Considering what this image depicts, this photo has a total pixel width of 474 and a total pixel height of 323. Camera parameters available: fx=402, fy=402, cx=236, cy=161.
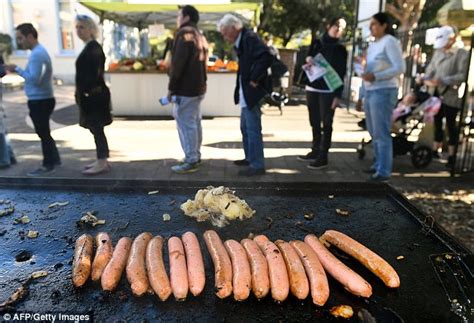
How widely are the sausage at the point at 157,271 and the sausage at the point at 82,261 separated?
0.91 ft

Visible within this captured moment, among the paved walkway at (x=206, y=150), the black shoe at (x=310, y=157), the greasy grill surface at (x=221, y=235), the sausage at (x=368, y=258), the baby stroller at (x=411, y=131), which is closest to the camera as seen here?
the greasy grill surface at (x=221, y=235)

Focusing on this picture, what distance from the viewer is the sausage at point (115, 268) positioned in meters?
1.80

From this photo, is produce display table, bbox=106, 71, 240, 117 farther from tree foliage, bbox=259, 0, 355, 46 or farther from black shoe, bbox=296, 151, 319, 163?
tree foliage, bbox=259, 0, 355, 46

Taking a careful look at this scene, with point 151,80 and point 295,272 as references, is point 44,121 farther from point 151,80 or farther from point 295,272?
point 151,80

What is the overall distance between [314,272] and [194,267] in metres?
0.56

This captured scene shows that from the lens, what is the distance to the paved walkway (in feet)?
20.1

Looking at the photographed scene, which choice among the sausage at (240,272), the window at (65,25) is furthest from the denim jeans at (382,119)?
the window at (65,25)

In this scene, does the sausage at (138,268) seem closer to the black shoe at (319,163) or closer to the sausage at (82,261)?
the sausage at (82,261)

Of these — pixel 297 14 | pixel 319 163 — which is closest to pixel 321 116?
pixel 319 163

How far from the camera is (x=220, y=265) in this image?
1909 millimetres

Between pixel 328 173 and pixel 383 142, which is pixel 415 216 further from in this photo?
pixel 328 173

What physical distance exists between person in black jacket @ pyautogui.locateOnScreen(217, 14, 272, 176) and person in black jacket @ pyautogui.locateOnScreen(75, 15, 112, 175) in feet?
5.48

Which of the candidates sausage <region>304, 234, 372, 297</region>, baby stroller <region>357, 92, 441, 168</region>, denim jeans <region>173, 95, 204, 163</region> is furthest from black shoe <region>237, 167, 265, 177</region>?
sausage <region>304, 234, 372, 297</region>

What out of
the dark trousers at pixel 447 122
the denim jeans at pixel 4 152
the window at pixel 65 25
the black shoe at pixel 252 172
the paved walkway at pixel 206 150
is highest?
the window at pixel 65 25
